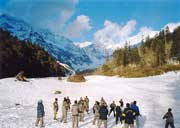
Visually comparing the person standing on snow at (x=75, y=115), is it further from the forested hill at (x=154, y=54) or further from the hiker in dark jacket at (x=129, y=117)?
the forested hill at (x=154, y=54)

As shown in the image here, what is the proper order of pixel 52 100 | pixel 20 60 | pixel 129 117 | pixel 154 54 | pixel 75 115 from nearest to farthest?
pixel 129 117 → pixel 75 115 → pixel 52 100 → pixel 20 60 → pixel 154 54

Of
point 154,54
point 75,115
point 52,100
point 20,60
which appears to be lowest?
point 75,115

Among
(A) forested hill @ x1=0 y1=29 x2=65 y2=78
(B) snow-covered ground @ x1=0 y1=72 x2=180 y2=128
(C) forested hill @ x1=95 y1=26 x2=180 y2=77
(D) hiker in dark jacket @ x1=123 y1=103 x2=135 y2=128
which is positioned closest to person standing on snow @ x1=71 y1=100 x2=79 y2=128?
(B) snow-covered ground @ x1=0 y1=72 x2=180 y2=128

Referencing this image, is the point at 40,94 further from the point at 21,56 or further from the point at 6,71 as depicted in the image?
the point at 21,56

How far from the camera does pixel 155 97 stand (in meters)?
54.6

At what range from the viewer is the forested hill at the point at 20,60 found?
306 ft

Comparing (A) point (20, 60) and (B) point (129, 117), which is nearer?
(B) point (129, 117)

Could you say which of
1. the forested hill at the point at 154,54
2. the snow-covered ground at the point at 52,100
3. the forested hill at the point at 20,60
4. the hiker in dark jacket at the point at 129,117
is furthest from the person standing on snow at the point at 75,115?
the forested hill at the point at 154,54

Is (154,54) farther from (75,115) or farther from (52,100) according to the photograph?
(75,115)

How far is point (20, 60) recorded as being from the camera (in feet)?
337

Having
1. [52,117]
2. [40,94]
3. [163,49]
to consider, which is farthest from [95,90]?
[163,49]

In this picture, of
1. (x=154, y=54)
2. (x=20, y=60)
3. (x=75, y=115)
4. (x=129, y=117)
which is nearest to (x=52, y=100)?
(x=75, y=115)

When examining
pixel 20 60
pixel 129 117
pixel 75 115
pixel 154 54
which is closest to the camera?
pixel 129 117

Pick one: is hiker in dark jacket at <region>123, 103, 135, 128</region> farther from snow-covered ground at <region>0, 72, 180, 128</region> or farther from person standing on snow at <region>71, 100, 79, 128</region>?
snow-covered ground at <region>0, 72, 180, 128</region>
